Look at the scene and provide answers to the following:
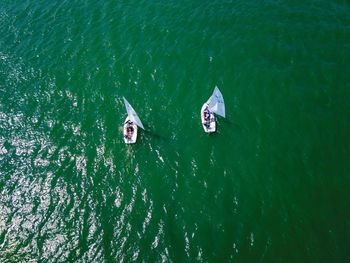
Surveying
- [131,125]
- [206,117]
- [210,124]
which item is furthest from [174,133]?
[131,125]

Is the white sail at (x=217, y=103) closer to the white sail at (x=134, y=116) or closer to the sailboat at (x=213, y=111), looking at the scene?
the sailboat at (x=213, y=111)

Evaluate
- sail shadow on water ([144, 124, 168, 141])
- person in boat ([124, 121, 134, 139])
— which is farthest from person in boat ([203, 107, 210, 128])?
person in boat ([124, 121, 134, 139])

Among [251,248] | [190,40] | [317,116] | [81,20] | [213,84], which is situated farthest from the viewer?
[81,20]

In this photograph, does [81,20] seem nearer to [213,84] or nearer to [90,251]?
[213,84]

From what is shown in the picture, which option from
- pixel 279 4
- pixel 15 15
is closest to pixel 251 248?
pixel 279 4

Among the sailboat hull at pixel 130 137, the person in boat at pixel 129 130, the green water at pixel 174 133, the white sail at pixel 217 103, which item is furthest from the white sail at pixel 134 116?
the white sail at pixel 217 103

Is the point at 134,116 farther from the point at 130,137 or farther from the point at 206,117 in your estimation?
the point at 206,117
